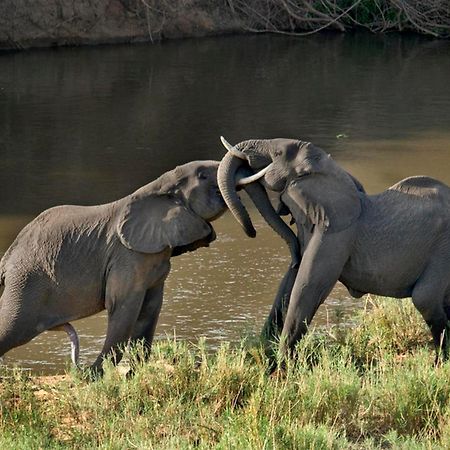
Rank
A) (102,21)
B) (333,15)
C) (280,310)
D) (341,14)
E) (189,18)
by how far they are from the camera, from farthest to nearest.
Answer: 1. (333,15)
2. (341,14)
3. (189,18)
4. (102,21)
5. (280,310)

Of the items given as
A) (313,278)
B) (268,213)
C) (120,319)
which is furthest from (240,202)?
(120,319)

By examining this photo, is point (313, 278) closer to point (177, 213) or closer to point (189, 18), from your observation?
point (177, 213)

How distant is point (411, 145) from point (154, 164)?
2947 mm

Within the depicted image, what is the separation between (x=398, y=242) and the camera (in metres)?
6.68

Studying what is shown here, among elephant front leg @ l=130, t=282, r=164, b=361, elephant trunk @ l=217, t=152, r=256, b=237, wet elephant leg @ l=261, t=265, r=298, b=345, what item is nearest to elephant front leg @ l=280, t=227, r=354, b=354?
wet elephant leg @ l=261, t=265, r=298, b=345

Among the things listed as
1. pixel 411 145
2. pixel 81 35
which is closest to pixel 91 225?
pixel 411 145

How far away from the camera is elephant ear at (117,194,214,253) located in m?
6.59

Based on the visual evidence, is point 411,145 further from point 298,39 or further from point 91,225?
point 298,39

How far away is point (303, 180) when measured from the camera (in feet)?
21.6

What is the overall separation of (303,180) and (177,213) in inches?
27.1

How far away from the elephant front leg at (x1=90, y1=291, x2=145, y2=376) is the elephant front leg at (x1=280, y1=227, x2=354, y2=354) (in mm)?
793

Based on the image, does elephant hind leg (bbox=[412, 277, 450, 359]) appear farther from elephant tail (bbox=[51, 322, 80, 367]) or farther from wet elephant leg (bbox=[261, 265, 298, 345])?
elephant tail (bbox=[51, 322, 80, 367])

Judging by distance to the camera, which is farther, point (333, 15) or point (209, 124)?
point (333, 15)

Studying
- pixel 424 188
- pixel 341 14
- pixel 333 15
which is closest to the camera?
pixel 424 188
